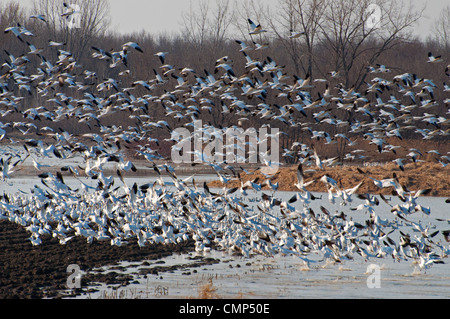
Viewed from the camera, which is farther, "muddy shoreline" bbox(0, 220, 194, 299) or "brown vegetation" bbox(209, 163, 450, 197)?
"brown vegetation" bbox(209, 163, 450, 197)

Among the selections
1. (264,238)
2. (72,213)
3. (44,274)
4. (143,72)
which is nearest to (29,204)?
(72,213)

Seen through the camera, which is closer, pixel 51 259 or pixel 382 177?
pixel 51 259

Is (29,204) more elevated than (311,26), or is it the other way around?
(311,26)

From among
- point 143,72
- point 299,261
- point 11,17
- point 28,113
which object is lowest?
point 299,261

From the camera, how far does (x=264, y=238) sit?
1336 centimetres

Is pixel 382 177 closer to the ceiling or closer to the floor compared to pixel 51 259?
closer to the ceiling

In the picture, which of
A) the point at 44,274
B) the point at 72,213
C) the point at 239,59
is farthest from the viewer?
the point at 239,59

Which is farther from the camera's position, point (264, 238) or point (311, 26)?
point (311, 26)

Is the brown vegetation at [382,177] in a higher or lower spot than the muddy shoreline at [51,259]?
higher

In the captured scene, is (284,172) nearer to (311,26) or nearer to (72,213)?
(311,26)

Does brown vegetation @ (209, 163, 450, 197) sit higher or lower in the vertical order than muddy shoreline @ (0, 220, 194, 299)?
higher

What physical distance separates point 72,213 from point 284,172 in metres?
15.3

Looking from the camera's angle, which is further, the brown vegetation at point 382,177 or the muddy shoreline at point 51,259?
the brown vegetation at point 382,177
